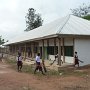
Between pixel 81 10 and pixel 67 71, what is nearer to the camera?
pixel 67 71

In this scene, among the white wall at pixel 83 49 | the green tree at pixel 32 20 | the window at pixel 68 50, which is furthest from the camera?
the green tree at pixel 32 20

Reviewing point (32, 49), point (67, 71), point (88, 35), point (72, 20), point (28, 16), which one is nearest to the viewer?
point (67, 71)

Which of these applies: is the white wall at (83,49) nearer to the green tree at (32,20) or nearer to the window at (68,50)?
the window at (68,50)

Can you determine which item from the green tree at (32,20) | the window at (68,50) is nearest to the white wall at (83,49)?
the window at (68,50)

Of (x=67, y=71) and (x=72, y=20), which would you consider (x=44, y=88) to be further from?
(x=72, y=20)

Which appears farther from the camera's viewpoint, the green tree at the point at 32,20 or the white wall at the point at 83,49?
the green tree at the point at 32,20

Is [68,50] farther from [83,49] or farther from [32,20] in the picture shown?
[32,20]

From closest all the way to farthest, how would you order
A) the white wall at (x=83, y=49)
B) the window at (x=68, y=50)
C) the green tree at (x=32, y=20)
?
the white wall at (x=83, y=49) < the window at (x=68, y=50) < the green tree at (x=32, y=20)

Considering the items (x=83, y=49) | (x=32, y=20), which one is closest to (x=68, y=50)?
(x=83, y=49)

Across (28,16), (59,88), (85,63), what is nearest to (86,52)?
A: (85,63)

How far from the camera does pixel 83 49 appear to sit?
76.4ft

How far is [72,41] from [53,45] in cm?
475

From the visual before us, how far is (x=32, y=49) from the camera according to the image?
37594mm

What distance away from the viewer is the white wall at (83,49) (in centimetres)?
2303
